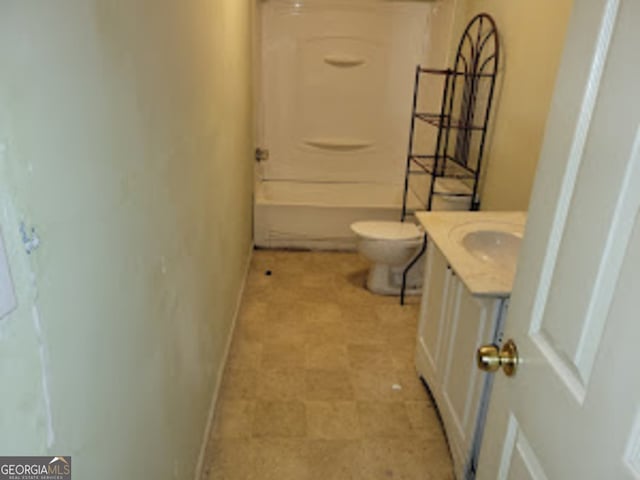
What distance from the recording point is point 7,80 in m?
0.60

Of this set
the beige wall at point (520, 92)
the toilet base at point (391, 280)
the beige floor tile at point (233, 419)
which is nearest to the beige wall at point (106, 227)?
the beige floor tile at point (233, 419)

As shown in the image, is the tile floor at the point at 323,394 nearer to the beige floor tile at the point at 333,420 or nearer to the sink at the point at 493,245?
the beige floor tile at the point at 333,420

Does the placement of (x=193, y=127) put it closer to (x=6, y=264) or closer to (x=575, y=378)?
(x=6, y=264)

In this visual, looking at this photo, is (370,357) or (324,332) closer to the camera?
(370,357)

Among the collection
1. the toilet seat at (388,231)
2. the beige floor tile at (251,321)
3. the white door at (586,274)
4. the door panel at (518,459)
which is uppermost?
the white door at (586,274)

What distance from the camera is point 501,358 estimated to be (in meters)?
1.01

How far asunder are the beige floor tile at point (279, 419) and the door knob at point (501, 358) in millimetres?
1263

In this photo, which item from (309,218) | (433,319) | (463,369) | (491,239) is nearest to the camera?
(463,369)

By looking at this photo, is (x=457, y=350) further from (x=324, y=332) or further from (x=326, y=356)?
(x=324, y=332)

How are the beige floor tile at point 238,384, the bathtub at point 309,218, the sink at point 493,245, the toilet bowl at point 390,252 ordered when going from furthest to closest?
the bathtub at point 309,218 < the toilet bowl at point 390,252 < the beige floor tile at point 238,384 < the sink at point 493,245

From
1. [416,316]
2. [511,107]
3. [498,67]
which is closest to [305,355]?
[416,316]

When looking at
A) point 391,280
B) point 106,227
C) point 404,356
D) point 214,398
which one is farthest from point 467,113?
point 106,227

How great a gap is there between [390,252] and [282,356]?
1.01 meters

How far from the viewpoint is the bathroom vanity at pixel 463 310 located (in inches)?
65.6
